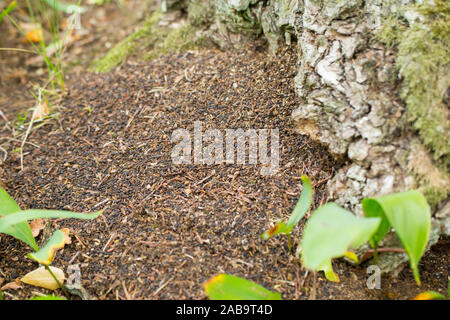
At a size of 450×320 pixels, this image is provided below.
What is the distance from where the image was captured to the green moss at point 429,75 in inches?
57.1

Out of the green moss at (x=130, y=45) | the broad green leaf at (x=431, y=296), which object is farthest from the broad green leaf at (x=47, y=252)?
the green moss at (x=130, y=45)

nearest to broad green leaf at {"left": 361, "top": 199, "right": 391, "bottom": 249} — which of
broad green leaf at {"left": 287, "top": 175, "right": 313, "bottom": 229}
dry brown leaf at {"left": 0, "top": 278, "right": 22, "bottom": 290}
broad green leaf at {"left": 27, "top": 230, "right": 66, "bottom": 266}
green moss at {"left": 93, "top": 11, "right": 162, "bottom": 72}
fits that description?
broad green leaf at {"left": 287, "top": 175, "right": 313, "bottom": 229}

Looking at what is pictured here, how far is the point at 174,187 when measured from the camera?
1.74 metres

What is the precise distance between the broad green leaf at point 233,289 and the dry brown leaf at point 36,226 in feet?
2.83

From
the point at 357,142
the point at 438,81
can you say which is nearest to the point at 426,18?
the point at 438,81

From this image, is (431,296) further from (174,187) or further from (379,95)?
(174,187)

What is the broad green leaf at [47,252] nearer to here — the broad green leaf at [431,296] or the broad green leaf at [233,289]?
the broad green leaf at [233,289]

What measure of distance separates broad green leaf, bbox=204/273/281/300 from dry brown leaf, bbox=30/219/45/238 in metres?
0.86

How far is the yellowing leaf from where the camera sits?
1.53 metres

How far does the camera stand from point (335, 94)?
1586 millimetres

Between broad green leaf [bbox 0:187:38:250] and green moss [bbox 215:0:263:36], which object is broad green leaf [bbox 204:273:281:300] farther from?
green moss [bbox 215:0:263:36]

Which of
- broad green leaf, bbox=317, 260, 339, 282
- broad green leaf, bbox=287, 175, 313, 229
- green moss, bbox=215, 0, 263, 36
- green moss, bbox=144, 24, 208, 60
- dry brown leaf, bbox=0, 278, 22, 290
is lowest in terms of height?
dry brown leaf, bbox=0, 278, 22, 290

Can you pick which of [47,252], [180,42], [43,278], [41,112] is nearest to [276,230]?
[47,252]
